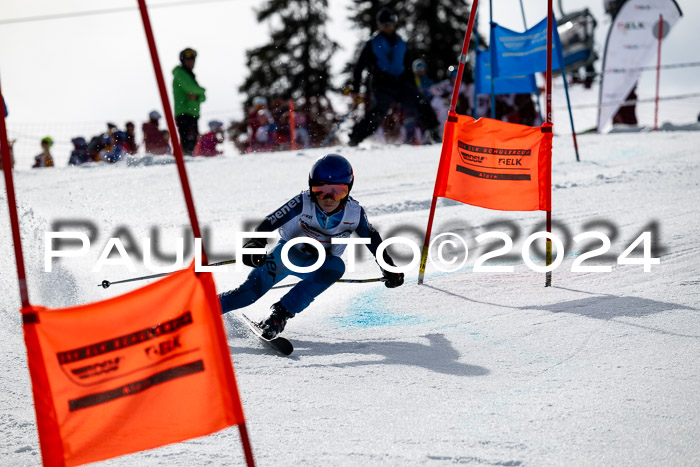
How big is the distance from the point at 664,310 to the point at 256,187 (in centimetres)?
683

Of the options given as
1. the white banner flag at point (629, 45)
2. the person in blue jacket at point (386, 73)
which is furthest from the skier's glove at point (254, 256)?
the white banner flag at point (629, 45)

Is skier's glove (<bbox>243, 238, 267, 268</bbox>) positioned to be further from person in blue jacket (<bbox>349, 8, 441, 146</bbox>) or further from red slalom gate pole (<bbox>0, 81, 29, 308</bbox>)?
person in blue jacket (<bbox>349, 8, 441, 146</bbox>)

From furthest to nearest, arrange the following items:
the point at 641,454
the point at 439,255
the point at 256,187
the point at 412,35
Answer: the point at 412,35 < the point at 256,187 < the point at 439,255 < the point at 641,454

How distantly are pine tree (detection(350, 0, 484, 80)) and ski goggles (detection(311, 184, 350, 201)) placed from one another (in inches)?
919

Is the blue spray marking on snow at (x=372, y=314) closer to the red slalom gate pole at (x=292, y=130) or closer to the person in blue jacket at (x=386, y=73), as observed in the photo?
the person in blue jacket at (x=386, y=73)

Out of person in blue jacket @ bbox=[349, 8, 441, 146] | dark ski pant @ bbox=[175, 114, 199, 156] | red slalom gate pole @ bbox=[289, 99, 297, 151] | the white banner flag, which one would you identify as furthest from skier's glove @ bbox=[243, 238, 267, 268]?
the white banner flag

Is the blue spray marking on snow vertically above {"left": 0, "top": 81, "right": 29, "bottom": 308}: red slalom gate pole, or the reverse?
{"left": 0, "top": 81, "right": 29, "bottom": 308}: red slalom gate pole

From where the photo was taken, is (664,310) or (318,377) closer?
(318,377)

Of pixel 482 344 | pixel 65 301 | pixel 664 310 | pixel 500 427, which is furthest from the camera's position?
pixel 65 301

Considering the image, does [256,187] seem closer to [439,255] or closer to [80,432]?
[439,255]

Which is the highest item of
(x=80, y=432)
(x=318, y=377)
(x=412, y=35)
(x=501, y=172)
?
(x=412, y=35)

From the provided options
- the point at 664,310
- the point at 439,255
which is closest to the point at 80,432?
the point at 664,310

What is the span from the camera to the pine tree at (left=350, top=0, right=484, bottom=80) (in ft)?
90.3

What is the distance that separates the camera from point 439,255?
7059mm
